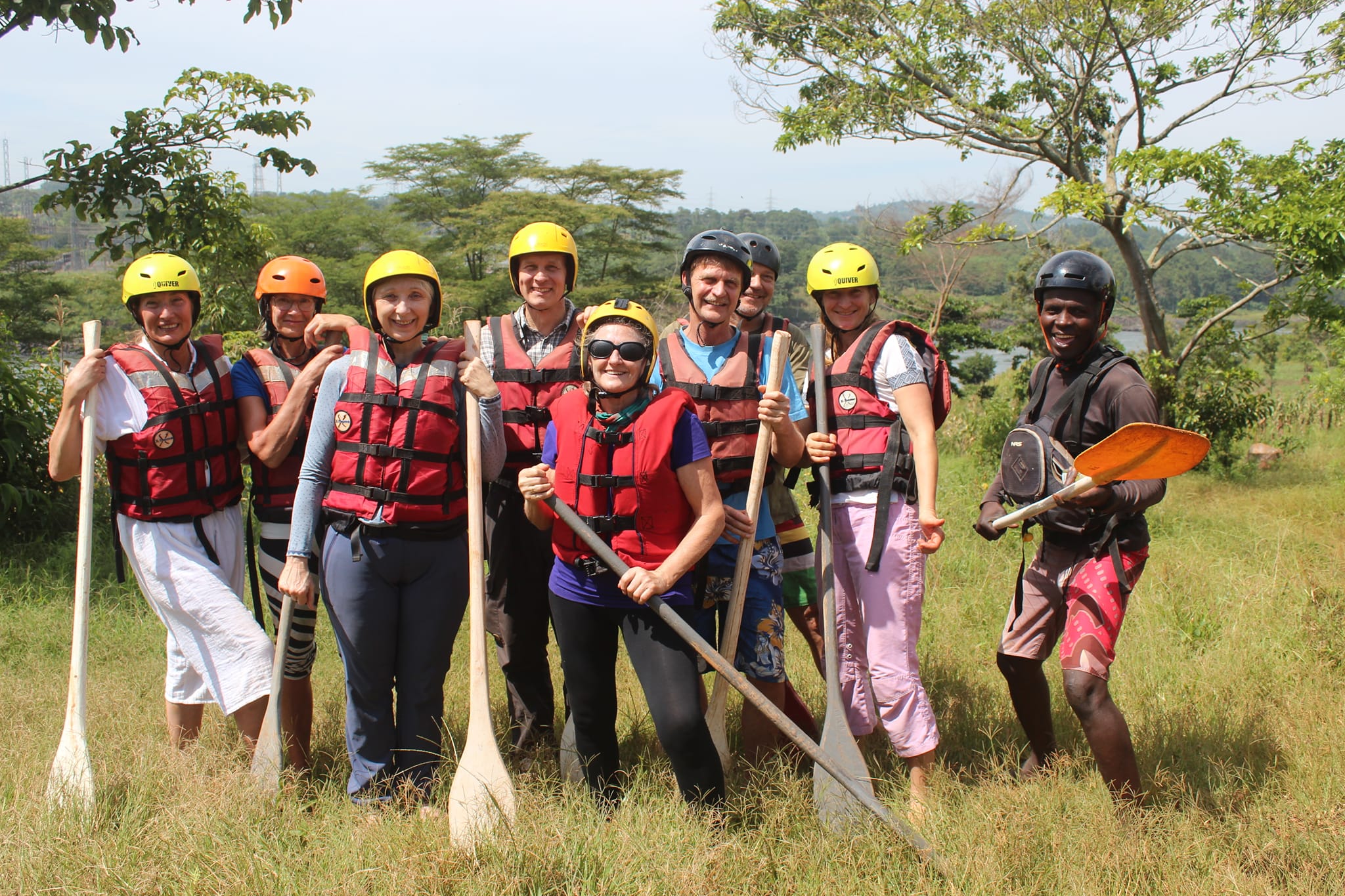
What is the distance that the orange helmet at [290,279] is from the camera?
4043 mm

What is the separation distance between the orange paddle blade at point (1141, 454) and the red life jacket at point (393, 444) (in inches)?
88.8

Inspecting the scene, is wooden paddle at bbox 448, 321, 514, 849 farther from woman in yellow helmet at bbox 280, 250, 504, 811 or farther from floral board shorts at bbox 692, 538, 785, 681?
floral board shorts at bbox 692, 538, 785, 681

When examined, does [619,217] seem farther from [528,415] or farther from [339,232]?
[528,415]

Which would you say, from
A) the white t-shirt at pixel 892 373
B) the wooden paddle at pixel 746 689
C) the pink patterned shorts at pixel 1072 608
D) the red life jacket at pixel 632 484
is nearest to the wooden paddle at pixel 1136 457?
the pink patterned shorts at pixel 1072 608

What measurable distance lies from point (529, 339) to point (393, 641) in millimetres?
1371

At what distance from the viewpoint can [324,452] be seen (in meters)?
3.53

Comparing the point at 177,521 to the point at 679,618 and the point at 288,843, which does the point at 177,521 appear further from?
the point at 679,618

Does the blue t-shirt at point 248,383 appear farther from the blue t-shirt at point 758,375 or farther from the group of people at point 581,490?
the blue t-shirt at point 758,375

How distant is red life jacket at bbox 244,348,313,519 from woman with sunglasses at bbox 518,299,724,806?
1.13 m

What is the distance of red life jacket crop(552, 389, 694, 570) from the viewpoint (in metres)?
3.27

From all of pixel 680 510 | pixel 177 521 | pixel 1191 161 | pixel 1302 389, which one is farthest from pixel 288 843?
pixel 1302 389

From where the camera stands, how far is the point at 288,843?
335 cm

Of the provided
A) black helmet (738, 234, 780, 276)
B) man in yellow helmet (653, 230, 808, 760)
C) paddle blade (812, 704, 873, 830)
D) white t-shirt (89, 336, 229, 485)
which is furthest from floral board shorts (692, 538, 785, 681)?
white t-shirt (89, 336, 229, 485)

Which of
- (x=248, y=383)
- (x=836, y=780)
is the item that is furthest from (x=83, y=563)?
(x=836, y=780)
